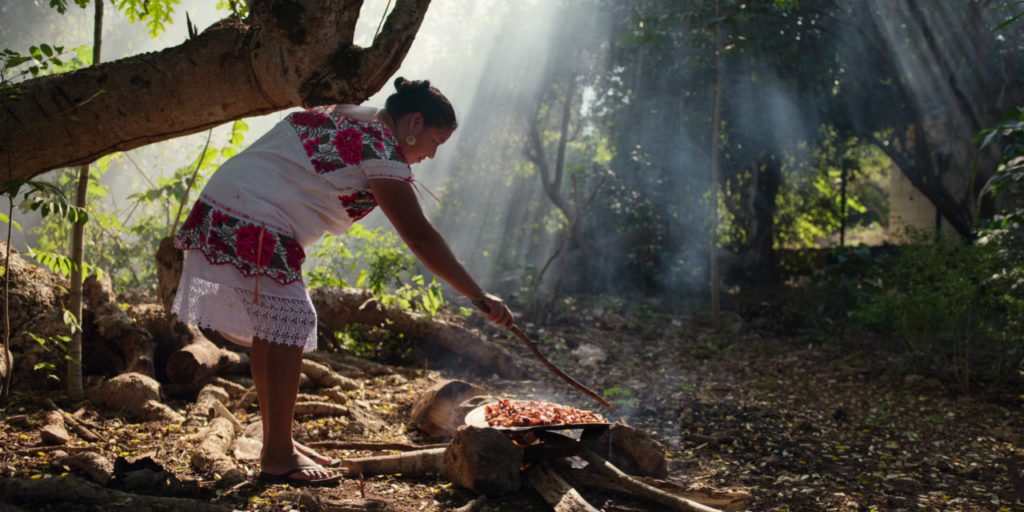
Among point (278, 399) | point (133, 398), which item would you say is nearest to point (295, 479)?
Result: point (278, 399)

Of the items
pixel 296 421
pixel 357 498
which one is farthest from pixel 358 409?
pixel 357 498

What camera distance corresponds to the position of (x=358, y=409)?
12.6 ft

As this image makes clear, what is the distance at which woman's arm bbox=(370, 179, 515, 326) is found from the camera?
2.33 m

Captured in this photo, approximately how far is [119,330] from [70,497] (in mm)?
2246

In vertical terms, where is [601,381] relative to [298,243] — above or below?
below

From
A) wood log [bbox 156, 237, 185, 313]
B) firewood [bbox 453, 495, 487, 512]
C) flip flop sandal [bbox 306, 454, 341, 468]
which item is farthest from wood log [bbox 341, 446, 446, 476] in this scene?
wood log [bbox 156, 237, 185, 313]

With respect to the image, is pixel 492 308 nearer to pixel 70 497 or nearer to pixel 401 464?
pixel 401 464

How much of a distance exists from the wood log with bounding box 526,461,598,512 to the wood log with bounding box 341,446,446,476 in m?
0.41

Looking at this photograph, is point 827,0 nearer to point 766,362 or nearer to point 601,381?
point 766,362

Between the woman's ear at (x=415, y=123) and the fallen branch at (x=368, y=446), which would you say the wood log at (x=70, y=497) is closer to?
the fallen branch at (x=368, y=446)

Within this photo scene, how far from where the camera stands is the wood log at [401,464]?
271cm

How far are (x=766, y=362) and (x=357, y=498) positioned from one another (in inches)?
193

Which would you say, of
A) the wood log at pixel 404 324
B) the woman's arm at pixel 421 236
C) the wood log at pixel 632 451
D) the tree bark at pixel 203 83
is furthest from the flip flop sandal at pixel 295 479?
the wood log at pixel 404 324

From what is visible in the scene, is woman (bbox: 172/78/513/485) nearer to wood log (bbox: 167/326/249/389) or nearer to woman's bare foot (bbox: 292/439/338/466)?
woman's bare foot (bbox: 292/439/338/466)
